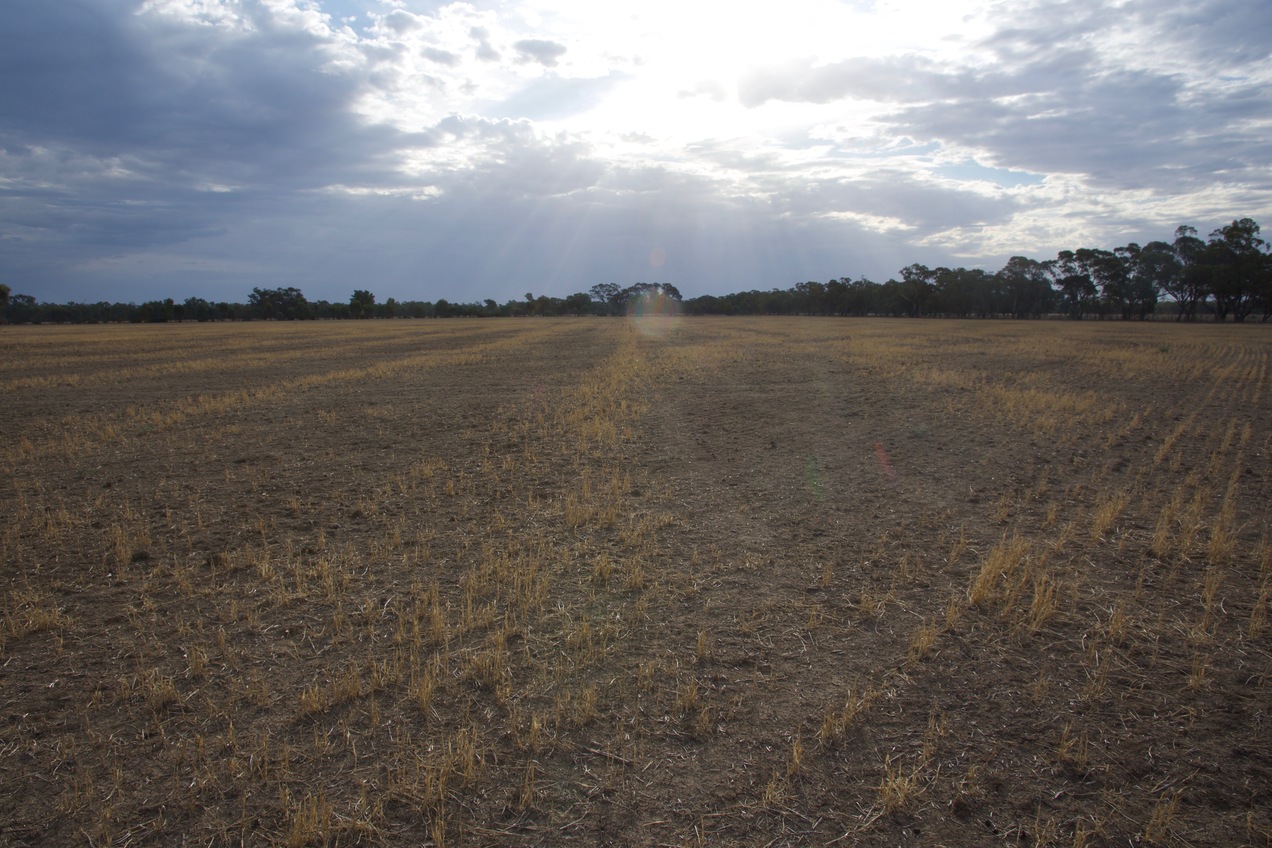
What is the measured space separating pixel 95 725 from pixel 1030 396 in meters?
21.5

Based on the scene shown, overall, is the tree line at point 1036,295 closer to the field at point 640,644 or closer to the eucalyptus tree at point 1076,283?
the eucalyptus tree at point 1076,283

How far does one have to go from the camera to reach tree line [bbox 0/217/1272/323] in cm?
10169

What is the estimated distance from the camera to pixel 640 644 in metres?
5.54

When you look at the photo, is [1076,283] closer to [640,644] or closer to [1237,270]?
[1237,270]

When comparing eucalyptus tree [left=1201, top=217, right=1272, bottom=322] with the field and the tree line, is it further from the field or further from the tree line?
the field

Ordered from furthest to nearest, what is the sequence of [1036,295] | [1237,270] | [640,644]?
1. [1036,295]
2. [1237,270]
3. [640,644]

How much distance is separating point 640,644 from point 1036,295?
15564 centimetres

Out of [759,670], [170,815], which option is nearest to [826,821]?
[759,670]

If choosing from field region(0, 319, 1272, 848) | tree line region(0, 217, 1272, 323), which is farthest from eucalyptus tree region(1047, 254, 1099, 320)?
field region(0, 319, 1272, 848)

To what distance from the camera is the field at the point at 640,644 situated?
12.3ft

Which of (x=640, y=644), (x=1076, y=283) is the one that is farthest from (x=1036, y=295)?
(x=640, y=644)

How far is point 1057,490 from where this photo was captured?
33.1 feet

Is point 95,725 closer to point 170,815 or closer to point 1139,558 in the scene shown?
point 170,815

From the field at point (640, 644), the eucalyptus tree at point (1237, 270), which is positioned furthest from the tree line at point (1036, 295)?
the field at point (640, 644)
